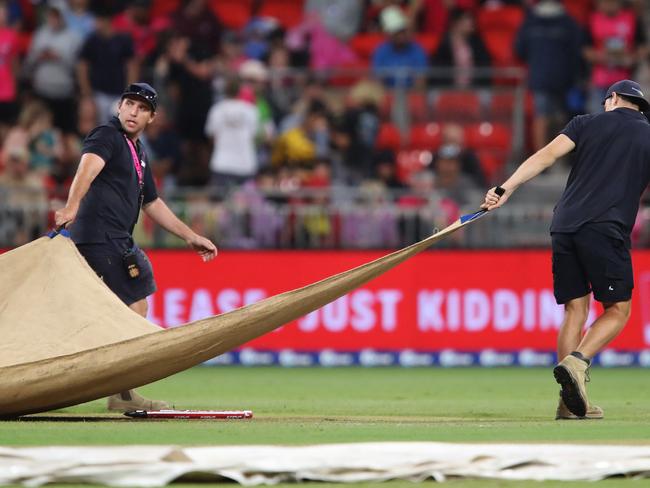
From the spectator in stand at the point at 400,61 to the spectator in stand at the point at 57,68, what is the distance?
14.6 feet

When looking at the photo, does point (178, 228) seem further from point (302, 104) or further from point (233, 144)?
point (302, 104)

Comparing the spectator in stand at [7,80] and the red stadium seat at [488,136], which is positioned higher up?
the spectator in stand at [7,80]

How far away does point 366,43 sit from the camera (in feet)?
77.0

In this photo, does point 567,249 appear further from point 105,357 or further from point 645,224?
point 645,224

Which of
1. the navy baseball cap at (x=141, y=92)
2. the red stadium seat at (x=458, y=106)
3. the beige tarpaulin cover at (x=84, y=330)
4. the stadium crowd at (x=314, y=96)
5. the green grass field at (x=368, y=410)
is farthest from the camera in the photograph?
the red stadium seat at (x=458, y=106)

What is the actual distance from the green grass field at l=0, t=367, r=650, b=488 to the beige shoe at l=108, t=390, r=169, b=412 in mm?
172

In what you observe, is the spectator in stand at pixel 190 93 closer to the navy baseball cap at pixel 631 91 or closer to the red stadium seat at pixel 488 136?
the red stadium seat at pixel 488 136

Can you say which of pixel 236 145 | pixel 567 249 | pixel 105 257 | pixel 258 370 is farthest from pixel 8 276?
pixel 236 145

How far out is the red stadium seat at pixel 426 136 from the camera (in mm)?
21312

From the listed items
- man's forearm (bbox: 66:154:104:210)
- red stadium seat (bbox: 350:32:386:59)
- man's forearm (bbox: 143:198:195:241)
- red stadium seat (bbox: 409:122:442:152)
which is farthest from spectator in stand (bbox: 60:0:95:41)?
man's forearm (bbox: 66:154:104:210)

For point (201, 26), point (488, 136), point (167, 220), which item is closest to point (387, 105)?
point (488, 136)

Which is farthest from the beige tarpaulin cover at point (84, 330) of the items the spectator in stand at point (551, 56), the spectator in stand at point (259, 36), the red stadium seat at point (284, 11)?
the red stadium seat at point (284, 11)

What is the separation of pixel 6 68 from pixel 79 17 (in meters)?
1.60

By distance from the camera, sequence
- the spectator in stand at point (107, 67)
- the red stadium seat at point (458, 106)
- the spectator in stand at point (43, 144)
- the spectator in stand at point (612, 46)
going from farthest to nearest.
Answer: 1. the red stadium seat at point (458, 106)
2. the spectator in stand at point (107, 67)
3. the spectator in stand at point (612, 46)
4. the spectator in stand at point (43, 144)
